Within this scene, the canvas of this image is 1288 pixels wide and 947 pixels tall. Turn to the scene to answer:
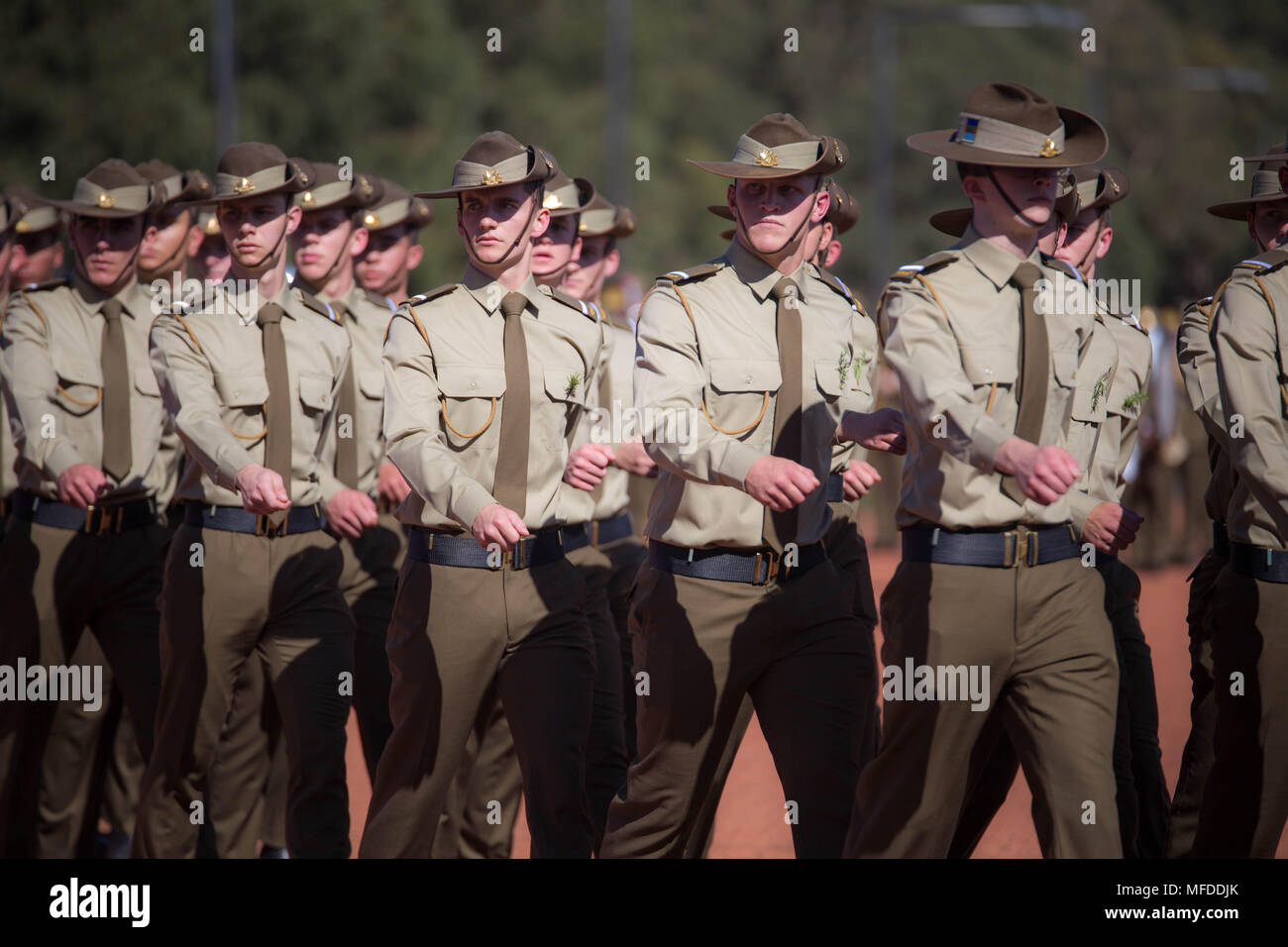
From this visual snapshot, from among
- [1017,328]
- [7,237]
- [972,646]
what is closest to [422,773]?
[972,646]

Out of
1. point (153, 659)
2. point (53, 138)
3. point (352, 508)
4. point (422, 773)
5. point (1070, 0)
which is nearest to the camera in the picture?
point (422, 773)

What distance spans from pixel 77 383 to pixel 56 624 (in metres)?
1.02

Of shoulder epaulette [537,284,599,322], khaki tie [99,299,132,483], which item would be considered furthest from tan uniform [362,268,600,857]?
khaki tie [99,299,132,483]

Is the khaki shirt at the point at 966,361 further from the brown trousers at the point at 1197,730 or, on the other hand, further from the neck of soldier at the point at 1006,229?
the brown trousers at the point at 1197,730

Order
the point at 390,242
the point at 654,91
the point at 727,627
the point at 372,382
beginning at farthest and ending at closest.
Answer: the point at 654,91, the point at 390,242, the point at 372,382, the point at 727,627

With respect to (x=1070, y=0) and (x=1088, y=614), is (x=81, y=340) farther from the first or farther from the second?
(x=1070, y=0)

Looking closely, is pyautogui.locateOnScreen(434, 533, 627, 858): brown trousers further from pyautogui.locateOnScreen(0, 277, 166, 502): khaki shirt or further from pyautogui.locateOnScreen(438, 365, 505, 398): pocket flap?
pyautogui.locateOnScreen(0, 277, 166, 502): khaki shirt

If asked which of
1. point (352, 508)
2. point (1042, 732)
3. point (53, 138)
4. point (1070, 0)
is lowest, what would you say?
point (1042, 732)

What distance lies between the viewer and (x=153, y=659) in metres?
7.47

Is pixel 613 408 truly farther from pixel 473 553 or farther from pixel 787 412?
pixel 787 412

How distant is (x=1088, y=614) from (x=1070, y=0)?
65.1m

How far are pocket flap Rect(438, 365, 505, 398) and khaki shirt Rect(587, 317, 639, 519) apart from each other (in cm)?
68

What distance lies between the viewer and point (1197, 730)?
6.51m

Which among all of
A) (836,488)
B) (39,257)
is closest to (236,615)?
(836,488)
